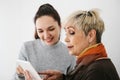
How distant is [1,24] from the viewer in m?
2.79

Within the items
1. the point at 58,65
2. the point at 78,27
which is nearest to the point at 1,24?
the point at 58,65

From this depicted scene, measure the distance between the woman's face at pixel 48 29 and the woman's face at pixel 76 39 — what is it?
46cm

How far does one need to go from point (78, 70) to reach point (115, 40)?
125 cm

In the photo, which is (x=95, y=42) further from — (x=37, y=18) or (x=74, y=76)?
(x=37, y=18)

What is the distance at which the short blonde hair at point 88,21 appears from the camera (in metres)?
1.34

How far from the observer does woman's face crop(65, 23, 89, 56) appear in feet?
4.45

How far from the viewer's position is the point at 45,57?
1.89m

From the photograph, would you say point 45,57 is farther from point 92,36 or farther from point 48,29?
point 92,36

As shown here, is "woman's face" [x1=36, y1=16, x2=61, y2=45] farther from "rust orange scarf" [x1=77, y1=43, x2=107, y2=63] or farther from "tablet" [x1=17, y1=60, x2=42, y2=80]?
"rust orange scarf" [x1=77, y1=43, x2=107, y2=63]

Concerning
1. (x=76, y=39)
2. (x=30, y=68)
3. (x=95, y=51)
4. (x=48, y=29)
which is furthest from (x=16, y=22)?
(x=95, y=51)

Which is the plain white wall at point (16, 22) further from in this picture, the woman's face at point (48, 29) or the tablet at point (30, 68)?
the tablet at point (30, 68)

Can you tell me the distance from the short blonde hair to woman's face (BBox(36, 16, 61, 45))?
496mm

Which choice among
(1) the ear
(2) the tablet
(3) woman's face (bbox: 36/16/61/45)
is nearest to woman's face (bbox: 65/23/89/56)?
(1) the ear

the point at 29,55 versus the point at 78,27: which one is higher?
the point at 78,27
